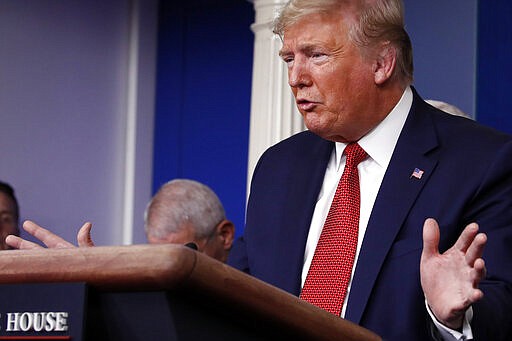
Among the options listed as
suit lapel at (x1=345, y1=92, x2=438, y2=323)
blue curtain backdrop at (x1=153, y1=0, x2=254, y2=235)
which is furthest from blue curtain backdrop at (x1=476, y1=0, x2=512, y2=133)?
suit lapel at (x1=345, y1=92, x2=438, y2=323)

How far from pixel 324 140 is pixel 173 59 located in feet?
9.84

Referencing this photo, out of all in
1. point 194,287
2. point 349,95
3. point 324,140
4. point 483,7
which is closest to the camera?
point 194,287

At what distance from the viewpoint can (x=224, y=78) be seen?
498 centimetres

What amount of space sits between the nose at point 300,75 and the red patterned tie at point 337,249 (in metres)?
0.18

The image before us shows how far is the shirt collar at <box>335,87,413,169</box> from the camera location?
2.11 m

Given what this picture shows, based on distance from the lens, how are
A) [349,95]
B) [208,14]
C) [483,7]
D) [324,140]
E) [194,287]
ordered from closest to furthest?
[194,287] < [349,95] < [324,140] < [483,7] < [208,14]

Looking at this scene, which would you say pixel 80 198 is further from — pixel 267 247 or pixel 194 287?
pixel 194 287

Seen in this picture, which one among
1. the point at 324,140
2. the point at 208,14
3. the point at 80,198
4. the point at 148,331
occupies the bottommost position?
the point at 80,198

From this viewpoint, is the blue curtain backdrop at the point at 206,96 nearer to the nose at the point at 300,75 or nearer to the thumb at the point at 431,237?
the nose at the point at 300,75

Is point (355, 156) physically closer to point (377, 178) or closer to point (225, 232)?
point (377, 178)

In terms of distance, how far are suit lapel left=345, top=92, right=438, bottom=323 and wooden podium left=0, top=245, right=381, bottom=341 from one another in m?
0.69

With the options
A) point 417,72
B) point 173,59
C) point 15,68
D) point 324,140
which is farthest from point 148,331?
point 173,59

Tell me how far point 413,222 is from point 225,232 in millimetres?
1885

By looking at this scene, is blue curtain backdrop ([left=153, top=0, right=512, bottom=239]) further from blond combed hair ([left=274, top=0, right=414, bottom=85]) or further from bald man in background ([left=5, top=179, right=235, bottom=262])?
blond combed hair ([left=274, top=0, right=414, bottom=85])
